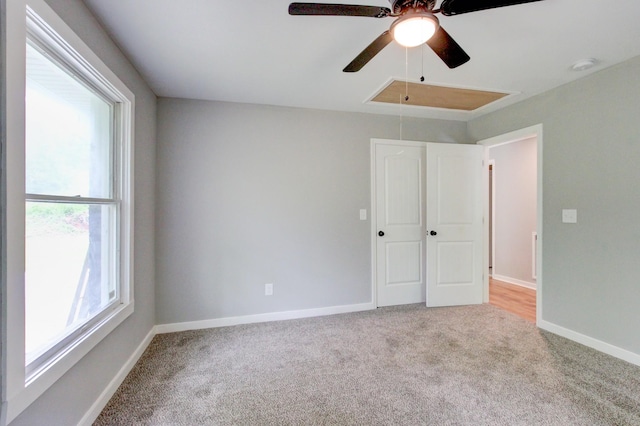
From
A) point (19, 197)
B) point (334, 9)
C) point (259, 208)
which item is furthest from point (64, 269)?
point (334, 9)

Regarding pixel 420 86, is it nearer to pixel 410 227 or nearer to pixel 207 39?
pixel 410 227

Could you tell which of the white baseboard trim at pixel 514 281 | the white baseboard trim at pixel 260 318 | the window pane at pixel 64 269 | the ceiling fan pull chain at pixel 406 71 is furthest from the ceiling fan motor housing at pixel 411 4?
the white baseboard trim at pixel 514 281

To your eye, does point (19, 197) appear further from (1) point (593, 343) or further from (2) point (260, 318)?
(1) point (593, 343)

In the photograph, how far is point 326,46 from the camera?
1.97m

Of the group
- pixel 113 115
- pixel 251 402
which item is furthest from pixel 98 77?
pixel 251 402

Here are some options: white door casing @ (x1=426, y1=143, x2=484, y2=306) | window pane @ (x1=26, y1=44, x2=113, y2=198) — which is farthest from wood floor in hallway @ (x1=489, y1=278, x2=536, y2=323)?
window pane @ (x1=26, y1=44, x2=113, y2=198)

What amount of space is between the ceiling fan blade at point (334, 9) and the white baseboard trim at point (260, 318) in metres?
2.76

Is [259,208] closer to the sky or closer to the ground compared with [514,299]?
closer to the sky

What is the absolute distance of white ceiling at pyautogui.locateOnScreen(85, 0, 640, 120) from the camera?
1.63 m

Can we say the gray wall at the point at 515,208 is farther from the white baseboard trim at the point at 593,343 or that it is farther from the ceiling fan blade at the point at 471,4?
the ceiling fan blade at the point at 471,4

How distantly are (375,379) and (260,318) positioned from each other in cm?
150

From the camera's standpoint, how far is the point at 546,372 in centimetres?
206

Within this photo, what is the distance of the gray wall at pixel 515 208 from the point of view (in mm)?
4332

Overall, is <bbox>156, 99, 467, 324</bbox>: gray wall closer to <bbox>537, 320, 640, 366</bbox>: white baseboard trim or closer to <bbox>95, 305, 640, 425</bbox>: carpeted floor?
<bbox>95, 305, 640, 425</bbox>: carpeted floor
